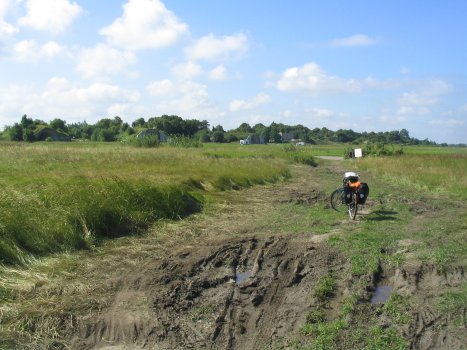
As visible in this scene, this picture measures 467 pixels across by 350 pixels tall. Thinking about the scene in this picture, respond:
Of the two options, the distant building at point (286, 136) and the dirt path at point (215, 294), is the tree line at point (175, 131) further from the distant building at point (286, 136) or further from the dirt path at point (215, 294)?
the dirt path at point (215, 294)

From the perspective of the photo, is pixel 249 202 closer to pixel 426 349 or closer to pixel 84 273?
pixel 84 273

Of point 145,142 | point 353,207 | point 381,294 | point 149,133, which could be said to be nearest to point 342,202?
point 353,207

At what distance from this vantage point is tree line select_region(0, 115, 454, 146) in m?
82.8

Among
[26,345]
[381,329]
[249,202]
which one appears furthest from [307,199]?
[26,345]

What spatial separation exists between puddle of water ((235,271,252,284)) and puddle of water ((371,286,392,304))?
2.05 meters

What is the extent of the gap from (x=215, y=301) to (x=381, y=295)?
7.66ft

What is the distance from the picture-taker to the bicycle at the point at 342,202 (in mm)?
12789

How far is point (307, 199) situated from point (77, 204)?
957 cm

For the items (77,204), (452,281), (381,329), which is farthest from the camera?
(77,204)

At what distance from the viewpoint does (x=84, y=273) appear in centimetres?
759

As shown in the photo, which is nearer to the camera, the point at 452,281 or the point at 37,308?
the point at 37,308

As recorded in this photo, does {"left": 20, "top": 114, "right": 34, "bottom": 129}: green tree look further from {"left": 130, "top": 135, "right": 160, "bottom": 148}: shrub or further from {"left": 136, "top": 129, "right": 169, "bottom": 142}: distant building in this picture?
{"left": 130, "top": 135, "right": 160, "bottom": 148}: shrub

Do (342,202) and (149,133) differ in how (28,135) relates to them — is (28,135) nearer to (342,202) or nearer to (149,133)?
(149,133)

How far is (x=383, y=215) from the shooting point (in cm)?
1341
